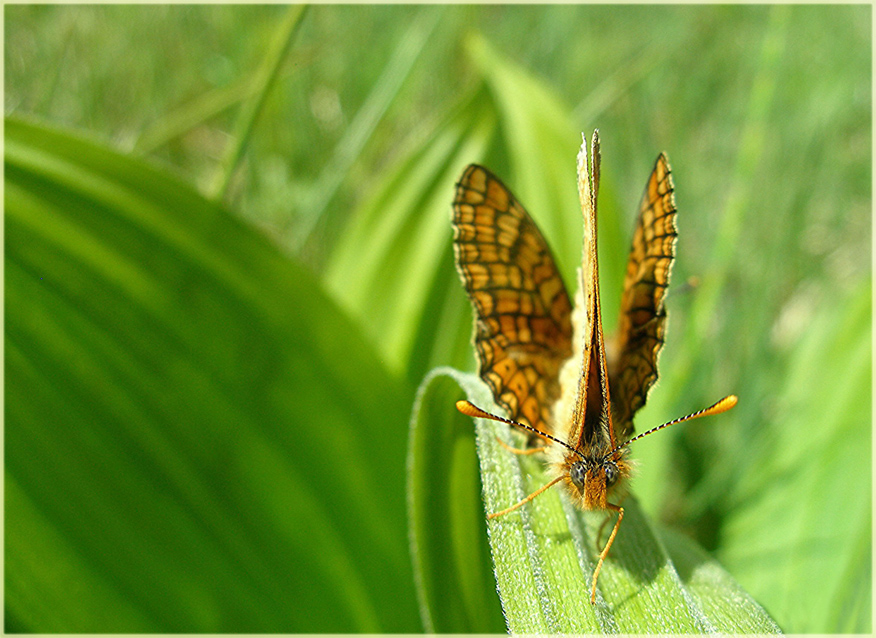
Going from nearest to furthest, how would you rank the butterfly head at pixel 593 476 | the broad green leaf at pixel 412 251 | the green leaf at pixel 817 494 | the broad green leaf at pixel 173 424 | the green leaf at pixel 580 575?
the green leaf at pixel 580 575, the butterfly head at pixel 593 476, the broad green leaf at pixel 173 424, the green leaf at pixel 817 494, the broad green leaf at pixel 412 251

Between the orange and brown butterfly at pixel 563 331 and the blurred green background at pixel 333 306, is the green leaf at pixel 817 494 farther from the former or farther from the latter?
the orange and brown butterfly at pixel 563 331

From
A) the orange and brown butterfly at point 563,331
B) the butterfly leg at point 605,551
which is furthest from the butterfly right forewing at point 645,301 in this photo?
the butterfly leg at point 605,551

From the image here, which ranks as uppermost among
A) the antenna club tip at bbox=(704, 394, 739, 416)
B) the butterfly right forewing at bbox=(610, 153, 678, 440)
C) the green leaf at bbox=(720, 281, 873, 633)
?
the butterfly right forewing at bbox=(610, 153, 678, 440)

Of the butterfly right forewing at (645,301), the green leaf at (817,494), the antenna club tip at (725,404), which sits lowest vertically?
the green leaf at (817,494)

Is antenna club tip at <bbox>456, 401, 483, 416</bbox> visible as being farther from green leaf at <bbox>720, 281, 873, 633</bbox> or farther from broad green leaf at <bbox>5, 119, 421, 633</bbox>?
green leaf at <bbox>720, 281, 873, 633</bbox>

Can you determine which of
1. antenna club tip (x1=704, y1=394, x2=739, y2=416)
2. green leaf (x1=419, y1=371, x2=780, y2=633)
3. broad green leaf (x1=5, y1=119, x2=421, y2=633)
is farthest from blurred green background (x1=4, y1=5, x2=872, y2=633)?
antenna club tip (x1=704, y1=394, x2=739, y2=416)

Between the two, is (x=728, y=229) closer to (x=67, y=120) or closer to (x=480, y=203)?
(x=480, y=203)

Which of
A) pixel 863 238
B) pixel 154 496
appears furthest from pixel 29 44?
pixel 863 238

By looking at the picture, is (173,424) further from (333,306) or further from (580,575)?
(580,575)
